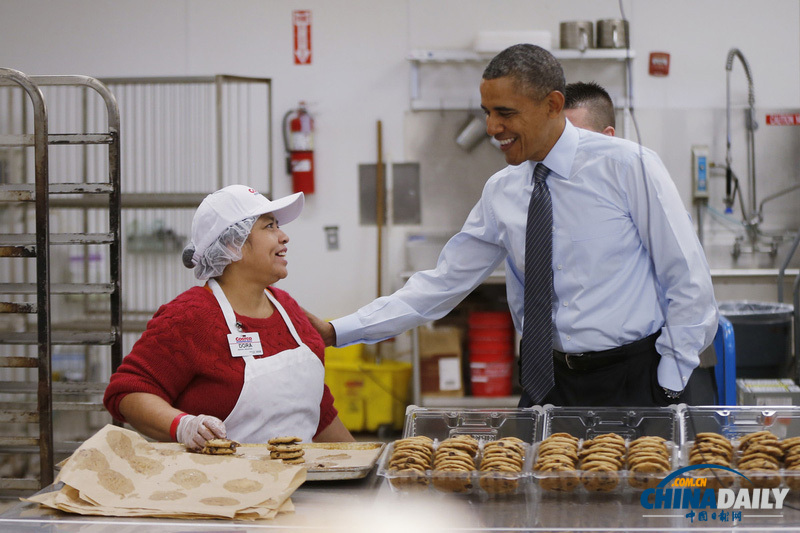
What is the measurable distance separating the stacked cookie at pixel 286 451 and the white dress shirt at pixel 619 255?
2.87 ft

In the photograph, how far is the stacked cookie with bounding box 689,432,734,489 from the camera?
1.40 m

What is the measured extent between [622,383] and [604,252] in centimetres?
35

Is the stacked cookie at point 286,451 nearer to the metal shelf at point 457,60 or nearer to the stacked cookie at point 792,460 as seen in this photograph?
the stacked cookie at point 792,460

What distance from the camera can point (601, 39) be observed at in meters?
5.54

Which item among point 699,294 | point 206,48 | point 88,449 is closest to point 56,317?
point 206,48

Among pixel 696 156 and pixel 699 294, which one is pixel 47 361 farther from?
pixel 696 156

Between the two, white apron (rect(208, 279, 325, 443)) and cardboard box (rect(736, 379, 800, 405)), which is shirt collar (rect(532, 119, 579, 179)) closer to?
white apron (rect(208, 279, 325, 443))

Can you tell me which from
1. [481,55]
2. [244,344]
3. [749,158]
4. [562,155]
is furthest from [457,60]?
[244,344]

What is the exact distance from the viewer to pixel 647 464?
1457 millimetres

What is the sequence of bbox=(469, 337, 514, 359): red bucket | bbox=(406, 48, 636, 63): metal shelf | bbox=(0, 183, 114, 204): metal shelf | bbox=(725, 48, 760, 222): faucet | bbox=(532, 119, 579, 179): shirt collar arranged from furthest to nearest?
1. bbox=(725, 48, 760, 222): faucet
2. bbox=(406, 48, 636, 63): metal shelf
3. bbox=(469, 337, 514, 359): red bucket
4. bbox=(0, 183, 114, 204): metal shelf
5. bbox=(532, 119, 579, 179): shirt collar

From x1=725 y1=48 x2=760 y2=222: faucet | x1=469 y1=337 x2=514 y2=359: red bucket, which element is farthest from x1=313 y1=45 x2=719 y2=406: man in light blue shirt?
x1=725 y1=48 x2=760 y2=222: faucet

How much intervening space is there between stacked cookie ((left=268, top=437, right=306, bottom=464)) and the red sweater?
37 cm

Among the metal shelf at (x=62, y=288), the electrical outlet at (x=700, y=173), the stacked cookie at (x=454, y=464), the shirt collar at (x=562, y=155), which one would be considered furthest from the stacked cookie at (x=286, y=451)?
the electrical outlet at (x=700, y=173)

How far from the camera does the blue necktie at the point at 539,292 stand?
7.44 feet
